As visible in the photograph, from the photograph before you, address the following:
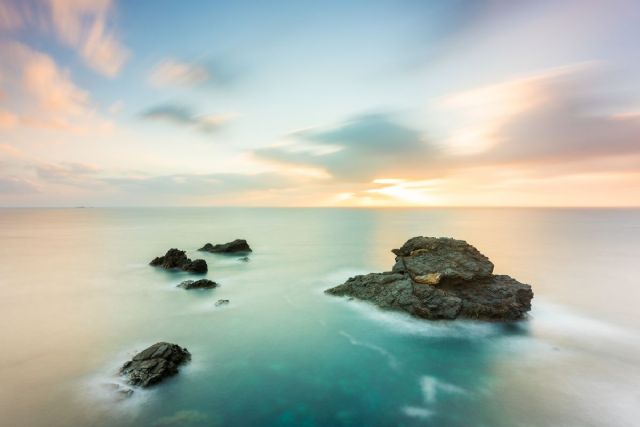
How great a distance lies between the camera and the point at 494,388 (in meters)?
12.8

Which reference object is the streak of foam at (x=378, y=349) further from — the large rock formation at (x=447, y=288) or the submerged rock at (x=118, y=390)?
the submerged rock at (x=118, y=390)

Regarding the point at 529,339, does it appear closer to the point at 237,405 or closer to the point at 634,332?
the point at 634,332

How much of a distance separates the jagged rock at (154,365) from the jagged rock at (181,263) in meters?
19.9

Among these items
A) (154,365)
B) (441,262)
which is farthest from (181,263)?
(441,262)

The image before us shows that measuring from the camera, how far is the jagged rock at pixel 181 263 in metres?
33.6

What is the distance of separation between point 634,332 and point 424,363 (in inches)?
601

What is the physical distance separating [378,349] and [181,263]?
86.6ft

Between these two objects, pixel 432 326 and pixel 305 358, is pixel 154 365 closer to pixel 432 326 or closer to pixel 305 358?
pixel 305 358

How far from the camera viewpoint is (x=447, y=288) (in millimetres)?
21484

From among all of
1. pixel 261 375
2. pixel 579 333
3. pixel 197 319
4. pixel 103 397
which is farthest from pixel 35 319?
pixel 579 333

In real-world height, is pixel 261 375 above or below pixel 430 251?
below

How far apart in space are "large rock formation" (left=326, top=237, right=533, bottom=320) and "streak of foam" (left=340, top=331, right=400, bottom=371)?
16.1 feet

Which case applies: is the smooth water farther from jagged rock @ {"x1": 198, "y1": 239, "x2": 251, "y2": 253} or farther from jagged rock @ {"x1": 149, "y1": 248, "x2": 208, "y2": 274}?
jagged rock @ {"x1": 198, "y1": 239, "x2": 251, "y2": 253}

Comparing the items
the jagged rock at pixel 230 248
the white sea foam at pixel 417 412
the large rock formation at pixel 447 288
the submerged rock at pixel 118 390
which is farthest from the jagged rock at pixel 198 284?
the white sea foam at pixel 417 412
